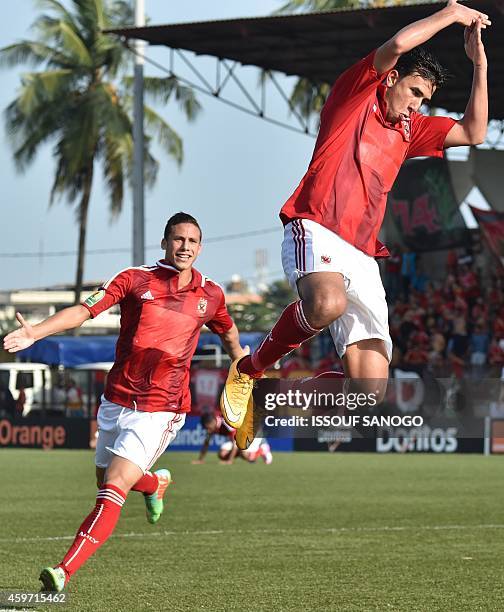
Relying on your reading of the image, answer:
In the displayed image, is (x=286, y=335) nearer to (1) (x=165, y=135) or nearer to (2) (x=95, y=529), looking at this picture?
(2) (x=95, y=529)

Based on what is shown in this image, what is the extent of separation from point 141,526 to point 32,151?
101 feet

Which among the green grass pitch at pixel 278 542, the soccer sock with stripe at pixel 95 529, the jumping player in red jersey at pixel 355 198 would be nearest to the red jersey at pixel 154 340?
the soccer sock with stripe at pixel 95 529

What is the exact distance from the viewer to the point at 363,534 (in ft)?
38.2

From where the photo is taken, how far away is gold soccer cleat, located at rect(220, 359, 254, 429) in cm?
779

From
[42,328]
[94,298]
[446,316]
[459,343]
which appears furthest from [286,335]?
[446,316]

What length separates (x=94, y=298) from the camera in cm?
768

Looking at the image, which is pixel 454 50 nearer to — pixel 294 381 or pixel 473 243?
pixel 473 243

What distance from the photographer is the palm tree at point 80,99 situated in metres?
40.8

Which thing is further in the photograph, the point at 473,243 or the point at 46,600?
the point at 473,243

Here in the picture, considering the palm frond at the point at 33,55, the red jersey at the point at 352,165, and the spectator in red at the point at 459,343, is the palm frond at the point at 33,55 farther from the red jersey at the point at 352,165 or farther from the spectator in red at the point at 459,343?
the red jersey at the point at 352,165

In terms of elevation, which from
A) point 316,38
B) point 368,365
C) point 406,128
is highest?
point 316,38

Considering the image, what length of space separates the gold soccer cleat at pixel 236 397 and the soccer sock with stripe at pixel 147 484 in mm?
1304

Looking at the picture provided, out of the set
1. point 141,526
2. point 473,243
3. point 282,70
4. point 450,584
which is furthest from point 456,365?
point 450,584

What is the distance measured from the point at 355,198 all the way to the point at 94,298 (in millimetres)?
1674
